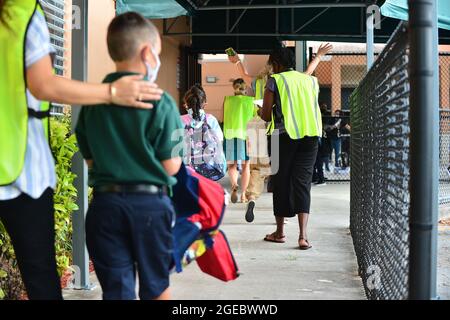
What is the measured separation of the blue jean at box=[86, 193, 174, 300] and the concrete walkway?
65.4 inches

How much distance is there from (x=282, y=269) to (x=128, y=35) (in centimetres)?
301

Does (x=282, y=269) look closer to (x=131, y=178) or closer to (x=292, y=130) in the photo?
(x=292, y=130)

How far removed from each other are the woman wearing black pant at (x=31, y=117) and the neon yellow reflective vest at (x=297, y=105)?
11.0 ft

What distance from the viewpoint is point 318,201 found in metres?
9.91

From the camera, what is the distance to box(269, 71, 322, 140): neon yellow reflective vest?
5832 mm

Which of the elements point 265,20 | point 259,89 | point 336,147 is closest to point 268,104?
point 259,89

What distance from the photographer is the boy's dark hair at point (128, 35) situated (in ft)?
8.36

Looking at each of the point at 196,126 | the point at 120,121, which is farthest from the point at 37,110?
the point at 196,126

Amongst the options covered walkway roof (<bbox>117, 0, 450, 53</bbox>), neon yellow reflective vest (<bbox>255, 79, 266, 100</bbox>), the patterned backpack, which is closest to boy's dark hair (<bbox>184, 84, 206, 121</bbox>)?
Result: the patterned backpack

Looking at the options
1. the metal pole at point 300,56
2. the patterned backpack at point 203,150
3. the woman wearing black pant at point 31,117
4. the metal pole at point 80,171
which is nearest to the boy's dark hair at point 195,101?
the patterned backpack at point 203,150

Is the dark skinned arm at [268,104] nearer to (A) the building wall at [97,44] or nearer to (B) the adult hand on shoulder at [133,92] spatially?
(A) the building wall at [97,44]

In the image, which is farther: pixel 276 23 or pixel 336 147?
pixel 336 147

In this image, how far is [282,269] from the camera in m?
5.10

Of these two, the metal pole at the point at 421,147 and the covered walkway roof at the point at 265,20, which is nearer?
the metal pole at the point at 421,147
